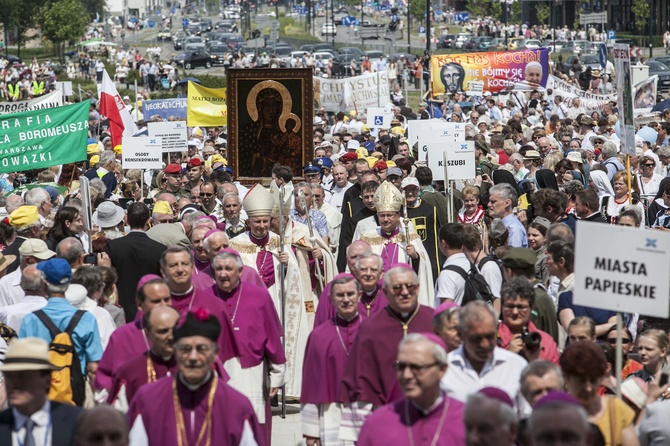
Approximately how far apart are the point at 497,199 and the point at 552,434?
271 inches

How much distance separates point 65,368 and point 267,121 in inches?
312

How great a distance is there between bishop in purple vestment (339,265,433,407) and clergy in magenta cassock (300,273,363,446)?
0.38m

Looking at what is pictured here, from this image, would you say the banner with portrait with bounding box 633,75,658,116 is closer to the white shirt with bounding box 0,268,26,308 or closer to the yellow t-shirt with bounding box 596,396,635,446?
the white shirt with bounding box 0,268,26,308

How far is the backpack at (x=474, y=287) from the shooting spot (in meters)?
9.42

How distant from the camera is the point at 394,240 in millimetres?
11352

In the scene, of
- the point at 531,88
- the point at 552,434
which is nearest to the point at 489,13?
the point at 531,88

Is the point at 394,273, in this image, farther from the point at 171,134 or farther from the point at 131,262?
the point at 171,134

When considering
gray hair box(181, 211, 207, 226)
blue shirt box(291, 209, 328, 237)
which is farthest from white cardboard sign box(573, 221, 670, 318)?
blue shirt box(291, 209, 328, 237)

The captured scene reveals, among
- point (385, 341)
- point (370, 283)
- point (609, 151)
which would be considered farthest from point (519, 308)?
point (609, 151)

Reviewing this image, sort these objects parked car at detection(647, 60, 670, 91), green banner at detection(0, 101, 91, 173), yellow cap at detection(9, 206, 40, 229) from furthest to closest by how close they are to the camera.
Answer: parked car at detection(647, 60, 670, 91) < green banner at detection(0, 101, 91, 173) < yellow cap at detection(9, 206, 40, 229)

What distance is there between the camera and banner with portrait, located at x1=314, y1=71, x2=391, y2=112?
100 ft

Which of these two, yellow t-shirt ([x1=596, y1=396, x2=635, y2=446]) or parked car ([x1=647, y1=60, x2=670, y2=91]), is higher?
parked car ([x1=647, y1=60, x2=670, y2=91])

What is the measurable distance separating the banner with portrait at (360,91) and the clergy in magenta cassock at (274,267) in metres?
19.4

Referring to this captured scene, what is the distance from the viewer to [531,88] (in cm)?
3088
